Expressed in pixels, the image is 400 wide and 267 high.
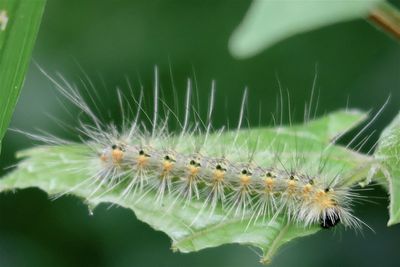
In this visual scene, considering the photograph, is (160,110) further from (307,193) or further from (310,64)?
(307,193)

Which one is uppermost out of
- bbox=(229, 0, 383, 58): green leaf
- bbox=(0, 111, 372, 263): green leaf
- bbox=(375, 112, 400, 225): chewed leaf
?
bbox=(229, 0, 383, 58): green leaf

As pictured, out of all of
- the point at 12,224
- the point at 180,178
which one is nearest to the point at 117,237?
the point at 12,224

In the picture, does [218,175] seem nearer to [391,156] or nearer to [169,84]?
[391,156]

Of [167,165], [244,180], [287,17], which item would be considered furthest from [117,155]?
[287,17]

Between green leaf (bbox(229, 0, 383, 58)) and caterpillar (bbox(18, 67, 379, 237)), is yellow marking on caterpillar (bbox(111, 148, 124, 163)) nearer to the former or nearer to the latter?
caterpillar (bbox(18, 67, 379, 237))

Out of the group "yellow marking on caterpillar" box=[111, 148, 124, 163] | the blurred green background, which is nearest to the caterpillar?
"yellow marking on caterpillar" box=[111, 148, 124, 163]

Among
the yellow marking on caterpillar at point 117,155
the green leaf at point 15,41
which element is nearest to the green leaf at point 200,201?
the yellow marking on caterpillar at point 117,155

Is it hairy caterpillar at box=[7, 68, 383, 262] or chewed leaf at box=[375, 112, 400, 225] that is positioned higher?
chewed leaf at box=[375, 112, 400, 225]

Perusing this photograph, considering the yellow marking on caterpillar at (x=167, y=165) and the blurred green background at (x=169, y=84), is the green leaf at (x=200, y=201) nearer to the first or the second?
the yellow marking on caterpillar at (x=167, y=165)
